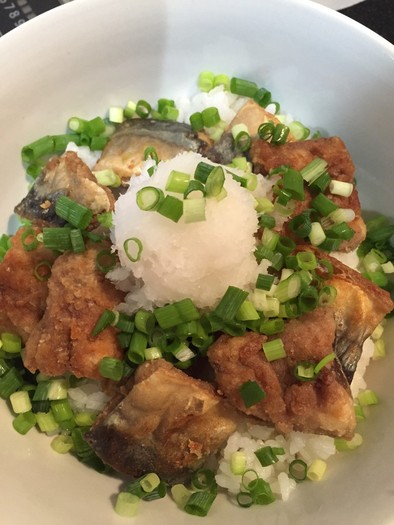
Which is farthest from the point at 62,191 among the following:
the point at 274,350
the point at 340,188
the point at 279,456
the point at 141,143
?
the point at 279,456

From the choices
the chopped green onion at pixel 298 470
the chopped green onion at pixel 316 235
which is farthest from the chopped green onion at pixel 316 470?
the chopped green onion at pixel 316 235

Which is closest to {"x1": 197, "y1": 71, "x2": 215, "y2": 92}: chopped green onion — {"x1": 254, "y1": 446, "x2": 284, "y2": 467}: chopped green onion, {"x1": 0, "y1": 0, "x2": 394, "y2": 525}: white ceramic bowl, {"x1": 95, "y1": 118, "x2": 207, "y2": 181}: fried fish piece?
{"x1": 0, "y1": 0, "x2": 394, "y2": 525}: white ceramic bowl

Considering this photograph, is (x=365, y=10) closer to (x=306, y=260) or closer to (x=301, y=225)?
(x=301, y=225)

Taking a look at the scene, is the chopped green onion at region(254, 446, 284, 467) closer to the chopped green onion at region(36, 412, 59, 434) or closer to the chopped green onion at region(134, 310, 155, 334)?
the chopped green onion at region(134, 310, 155, 334)

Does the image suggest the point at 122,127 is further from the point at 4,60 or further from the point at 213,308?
the point at 213,308

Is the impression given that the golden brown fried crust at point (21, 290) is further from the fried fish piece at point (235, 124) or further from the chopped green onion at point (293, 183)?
the chopped green onion at point (293, 183)
